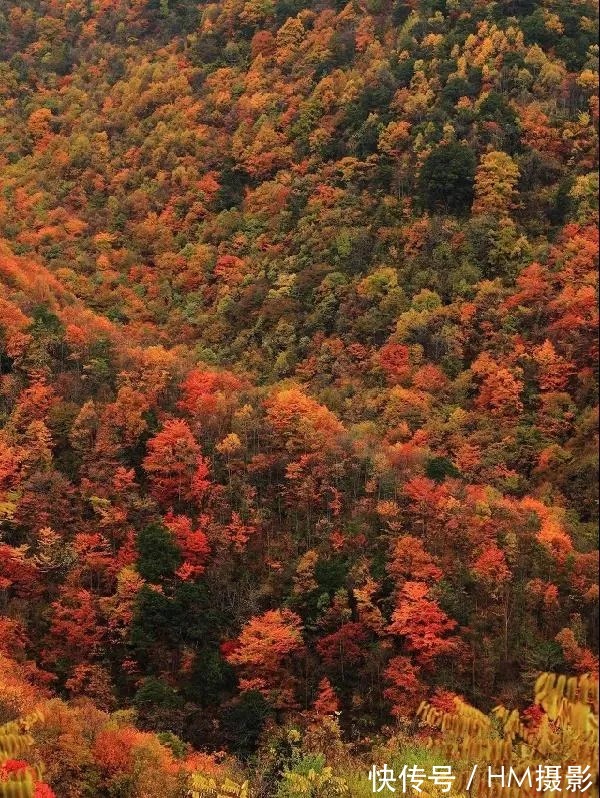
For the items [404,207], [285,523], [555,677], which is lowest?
[285,523]

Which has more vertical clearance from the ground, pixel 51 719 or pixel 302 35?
pixel 302 35

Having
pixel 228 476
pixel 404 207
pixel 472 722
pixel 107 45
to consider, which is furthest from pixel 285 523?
pixel 107 45

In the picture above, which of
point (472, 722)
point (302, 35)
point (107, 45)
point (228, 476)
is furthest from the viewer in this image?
point (107, 45)

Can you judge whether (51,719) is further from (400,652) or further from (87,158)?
(87,158)

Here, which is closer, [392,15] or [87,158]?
[392,15]

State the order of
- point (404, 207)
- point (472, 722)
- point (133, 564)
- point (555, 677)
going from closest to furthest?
1. point (555, 677)
2. point (472, 722)
3. point (133, 564)
4. point (404, 207)

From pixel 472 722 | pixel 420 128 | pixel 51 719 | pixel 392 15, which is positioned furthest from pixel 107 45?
pixel 472 722

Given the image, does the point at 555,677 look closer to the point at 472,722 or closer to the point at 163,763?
the point at 472,722
